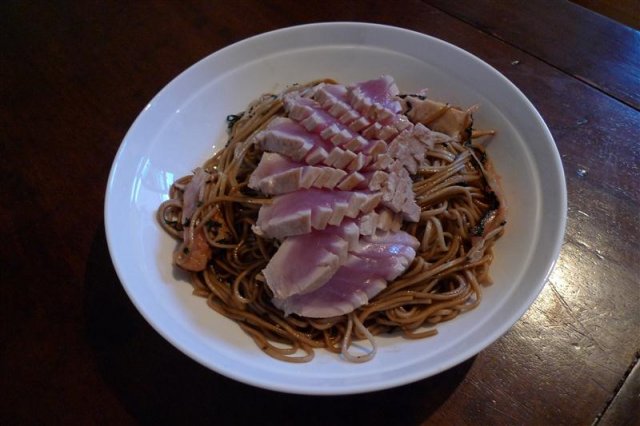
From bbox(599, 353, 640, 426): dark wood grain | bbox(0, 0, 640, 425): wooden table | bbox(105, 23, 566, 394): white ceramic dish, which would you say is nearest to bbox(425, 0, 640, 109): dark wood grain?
bbox(0, 0, 640, 425): wooden table

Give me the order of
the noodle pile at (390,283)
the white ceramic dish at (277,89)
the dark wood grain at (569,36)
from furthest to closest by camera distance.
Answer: the dark wood grain at (569,36)
the noodle pile at (390,283)
the white ceramic dish at (277,89)

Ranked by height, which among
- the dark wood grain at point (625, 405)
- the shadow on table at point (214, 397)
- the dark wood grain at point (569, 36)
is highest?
the dark wood grain at point (569, 36)

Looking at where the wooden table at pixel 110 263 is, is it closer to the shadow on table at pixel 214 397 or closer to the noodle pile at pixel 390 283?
the shadow on table at pixel 214 397

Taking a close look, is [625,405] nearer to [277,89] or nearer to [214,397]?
[214,397]

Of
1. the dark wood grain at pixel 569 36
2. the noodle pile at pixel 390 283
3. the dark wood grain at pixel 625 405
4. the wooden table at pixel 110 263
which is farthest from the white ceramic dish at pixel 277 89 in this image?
the dark wood grain at pixel 569 36

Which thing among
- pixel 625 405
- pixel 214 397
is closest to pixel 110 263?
pixel 214 397

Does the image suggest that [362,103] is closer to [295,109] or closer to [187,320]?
[295,109]
